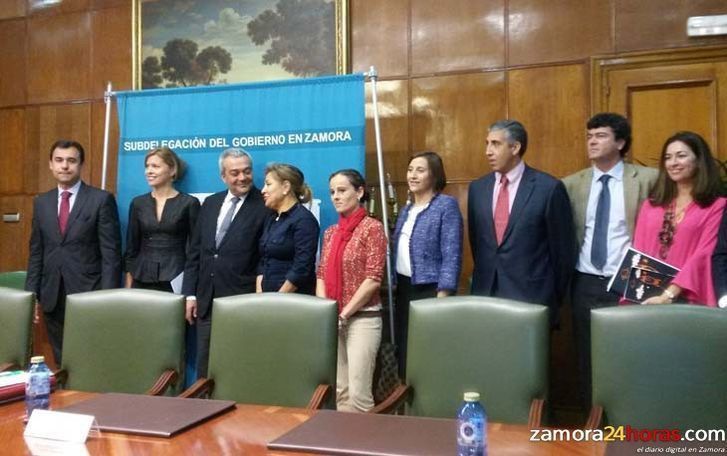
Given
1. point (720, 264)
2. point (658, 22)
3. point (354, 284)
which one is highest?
point (658, 22)

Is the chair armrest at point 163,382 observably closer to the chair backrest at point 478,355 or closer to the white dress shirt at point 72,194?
the chair backrest at point 478,355

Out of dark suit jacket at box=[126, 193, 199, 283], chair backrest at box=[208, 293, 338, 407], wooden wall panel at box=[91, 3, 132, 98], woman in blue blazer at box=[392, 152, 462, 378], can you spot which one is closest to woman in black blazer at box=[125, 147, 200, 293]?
dark suit jacket at box=[126, 193, 199, 283]

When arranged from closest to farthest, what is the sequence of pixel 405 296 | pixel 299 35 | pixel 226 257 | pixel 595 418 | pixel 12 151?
pixel 595 418
pixel 405 296
pixel 226 257
pixel 299 35
pixel 12 151

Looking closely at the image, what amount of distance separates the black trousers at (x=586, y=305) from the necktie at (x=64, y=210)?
9.29 ft

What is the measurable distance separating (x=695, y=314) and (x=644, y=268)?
2.23 ft

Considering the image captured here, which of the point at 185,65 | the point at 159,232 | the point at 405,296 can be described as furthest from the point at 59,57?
the point at 405,296

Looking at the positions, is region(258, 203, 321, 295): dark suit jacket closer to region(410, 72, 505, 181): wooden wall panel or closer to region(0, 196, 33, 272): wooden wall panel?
region(410, 72, 505, 181): wooden wall panel

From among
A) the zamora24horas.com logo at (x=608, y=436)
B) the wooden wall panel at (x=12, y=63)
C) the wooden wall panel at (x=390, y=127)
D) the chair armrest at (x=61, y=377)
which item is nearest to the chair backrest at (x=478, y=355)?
the zamora24horas.com logo at (x=608, y=436)

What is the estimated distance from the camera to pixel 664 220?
2.68 meters

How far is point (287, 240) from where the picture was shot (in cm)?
328

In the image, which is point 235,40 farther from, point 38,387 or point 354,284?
point 38,387

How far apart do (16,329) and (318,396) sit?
1303 millimetres

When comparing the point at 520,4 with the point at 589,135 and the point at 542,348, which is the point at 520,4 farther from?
the point at 542,348

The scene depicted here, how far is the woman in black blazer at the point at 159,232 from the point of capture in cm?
364
